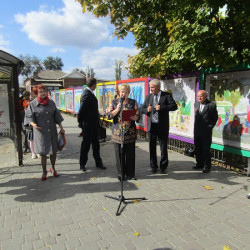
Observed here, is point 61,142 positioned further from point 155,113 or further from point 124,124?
point 155,113

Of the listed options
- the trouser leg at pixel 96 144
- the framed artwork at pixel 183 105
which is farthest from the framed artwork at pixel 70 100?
the trouser leg at pixel 96 144

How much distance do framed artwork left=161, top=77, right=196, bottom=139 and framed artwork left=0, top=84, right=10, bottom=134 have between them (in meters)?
4.39

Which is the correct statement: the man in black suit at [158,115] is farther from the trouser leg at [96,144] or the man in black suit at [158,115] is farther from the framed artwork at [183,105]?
the framed artwork at [183,105]

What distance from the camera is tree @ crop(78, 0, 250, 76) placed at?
184 inches

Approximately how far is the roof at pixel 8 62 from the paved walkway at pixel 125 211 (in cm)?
235

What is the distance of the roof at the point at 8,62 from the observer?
16.0ft

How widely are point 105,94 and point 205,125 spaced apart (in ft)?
24.0

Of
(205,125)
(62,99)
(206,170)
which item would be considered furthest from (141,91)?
(62,99)

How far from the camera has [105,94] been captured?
455 inches

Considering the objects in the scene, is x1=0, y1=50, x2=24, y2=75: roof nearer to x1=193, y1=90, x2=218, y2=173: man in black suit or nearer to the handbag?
the handbag

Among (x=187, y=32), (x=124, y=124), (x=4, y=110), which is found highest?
(x=187, y=32)

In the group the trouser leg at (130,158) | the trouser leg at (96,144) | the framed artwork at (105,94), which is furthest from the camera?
the framed artwork at (105,94)

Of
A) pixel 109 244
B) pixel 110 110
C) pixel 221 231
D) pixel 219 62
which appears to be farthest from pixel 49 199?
pixel 219 62

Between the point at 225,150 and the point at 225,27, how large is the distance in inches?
107
